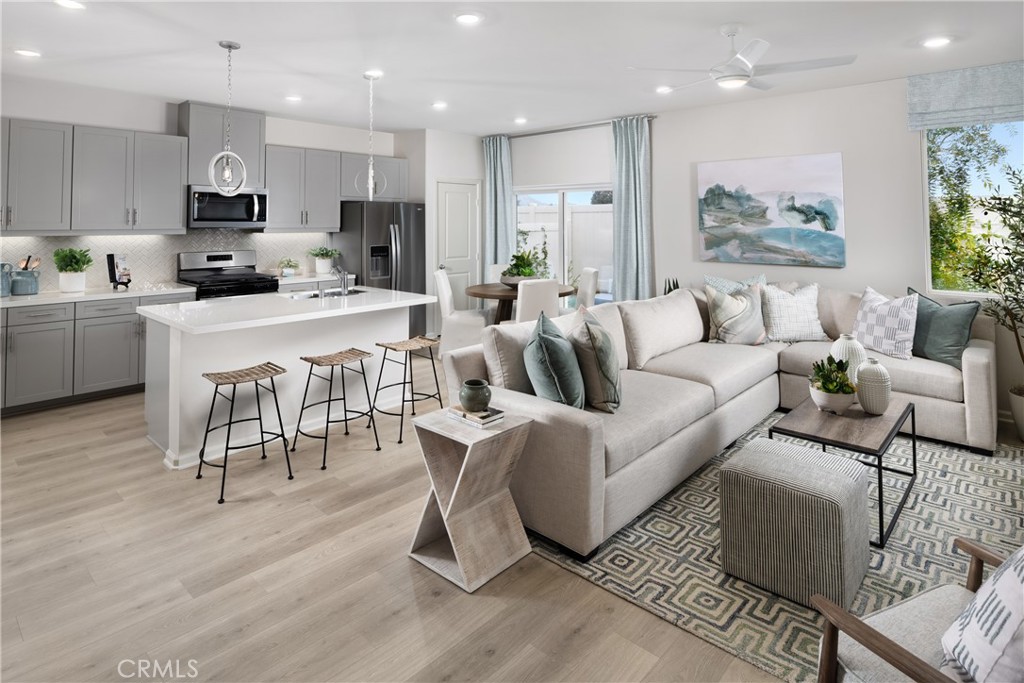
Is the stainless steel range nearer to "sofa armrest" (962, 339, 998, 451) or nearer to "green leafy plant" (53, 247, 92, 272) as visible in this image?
"green leafy plant" (53, 247, 92, 272)

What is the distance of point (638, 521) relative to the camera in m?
2.87

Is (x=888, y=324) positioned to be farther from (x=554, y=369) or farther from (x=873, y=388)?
(x=554, y=369)

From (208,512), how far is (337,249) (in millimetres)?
4186

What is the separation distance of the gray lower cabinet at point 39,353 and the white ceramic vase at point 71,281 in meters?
0.28

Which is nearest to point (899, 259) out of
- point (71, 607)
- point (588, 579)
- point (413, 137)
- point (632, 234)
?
point (632, 234)

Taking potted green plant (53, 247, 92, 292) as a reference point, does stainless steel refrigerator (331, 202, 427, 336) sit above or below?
above

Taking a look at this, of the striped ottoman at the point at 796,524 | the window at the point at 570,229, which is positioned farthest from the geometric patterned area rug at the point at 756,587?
the window at the point at 570,229

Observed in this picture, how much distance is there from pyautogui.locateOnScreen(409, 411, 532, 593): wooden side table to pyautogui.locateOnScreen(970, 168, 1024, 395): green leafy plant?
361 cm

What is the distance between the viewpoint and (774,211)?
5.25 metres

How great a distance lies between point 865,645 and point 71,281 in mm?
5729

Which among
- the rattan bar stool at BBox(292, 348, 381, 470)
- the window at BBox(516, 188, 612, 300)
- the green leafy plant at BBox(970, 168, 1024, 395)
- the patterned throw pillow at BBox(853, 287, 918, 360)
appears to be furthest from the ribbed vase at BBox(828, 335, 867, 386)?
the window at BBox(516, 188, 612, 300)

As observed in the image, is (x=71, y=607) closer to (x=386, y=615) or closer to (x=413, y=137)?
(x=386, y=615)

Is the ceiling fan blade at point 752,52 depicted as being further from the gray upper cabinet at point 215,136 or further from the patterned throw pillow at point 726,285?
the gray upper cabinet at point 215,136

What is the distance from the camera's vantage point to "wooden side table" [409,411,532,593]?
2.33 m
